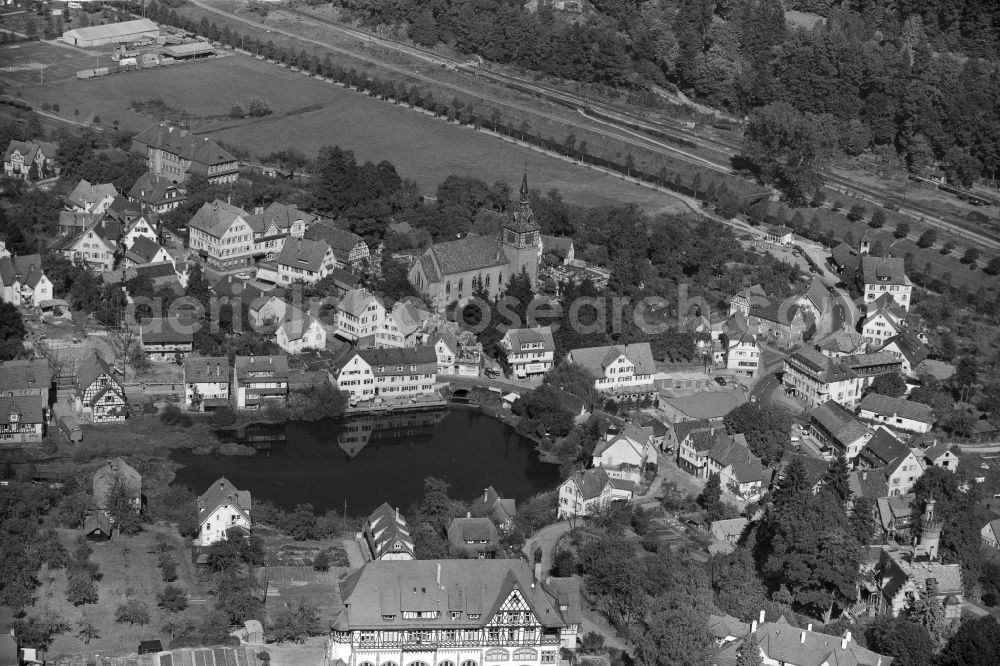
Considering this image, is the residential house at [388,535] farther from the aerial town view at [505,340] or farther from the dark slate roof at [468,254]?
the dark slate roof at [468,254]

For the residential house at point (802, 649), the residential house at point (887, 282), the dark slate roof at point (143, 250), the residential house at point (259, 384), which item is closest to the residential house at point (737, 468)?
the residential house at point (802, 649)

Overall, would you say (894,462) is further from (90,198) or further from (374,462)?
(90,198)

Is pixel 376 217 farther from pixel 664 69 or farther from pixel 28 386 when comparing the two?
pixel 664 69

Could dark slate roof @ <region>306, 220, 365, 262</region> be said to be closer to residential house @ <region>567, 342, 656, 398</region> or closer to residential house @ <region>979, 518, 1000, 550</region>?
residential house @ <region>567, 342, 656, 398</region>

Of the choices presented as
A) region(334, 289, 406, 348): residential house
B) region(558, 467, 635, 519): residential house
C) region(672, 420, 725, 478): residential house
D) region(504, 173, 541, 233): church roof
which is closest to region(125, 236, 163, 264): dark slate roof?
region(334, 289, 406, 348): residential house

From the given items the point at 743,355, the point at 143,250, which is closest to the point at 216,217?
the point at 143,250

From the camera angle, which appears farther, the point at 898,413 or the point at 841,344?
the point at 841,344
